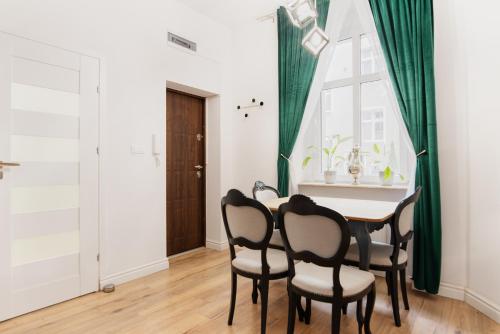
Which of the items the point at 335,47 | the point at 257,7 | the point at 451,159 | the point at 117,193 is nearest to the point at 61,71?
the point at 117,193

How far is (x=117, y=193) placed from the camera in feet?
9.61

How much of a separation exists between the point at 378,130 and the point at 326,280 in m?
2.12

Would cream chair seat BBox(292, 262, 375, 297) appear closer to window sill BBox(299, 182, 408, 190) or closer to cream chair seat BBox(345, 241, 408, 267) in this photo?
cream chair seat BBox(345, 241, 408, 267)

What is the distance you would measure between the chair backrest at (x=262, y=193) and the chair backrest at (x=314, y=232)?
4.13 feet

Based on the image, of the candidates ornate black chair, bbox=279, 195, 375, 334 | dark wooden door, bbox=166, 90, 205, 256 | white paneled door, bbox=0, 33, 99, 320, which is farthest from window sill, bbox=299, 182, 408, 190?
white paneled door, bbox=0, 33, 99, 320

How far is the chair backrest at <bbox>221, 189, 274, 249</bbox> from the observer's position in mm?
1909

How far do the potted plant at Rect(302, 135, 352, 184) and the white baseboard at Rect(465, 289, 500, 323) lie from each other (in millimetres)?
1558

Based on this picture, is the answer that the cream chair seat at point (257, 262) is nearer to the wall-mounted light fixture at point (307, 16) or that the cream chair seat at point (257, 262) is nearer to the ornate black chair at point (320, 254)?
the ornate black chair at point (320, 254)

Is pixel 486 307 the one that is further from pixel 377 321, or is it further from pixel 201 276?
pixel 201 276

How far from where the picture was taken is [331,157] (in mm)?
3564

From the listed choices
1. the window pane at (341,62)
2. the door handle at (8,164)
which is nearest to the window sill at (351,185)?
the window pane at (341,62)

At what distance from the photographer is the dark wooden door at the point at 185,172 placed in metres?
3.77

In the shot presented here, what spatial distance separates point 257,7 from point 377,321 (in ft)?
11.7

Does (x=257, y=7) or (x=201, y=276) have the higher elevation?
(x=257, y=7)
